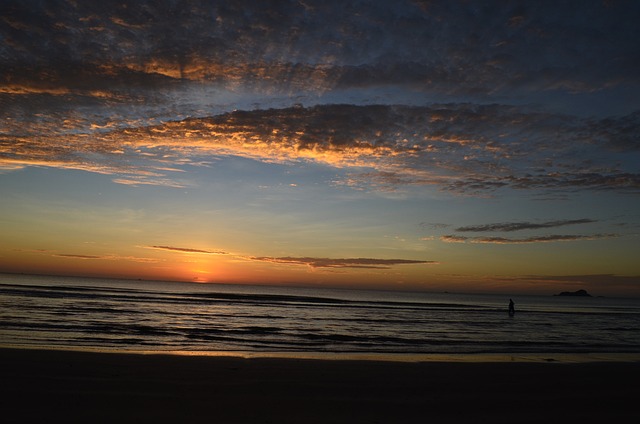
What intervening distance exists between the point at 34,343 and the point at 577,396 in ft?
68.2

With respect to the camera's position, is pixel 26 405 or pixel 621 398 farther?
pixel 621 398

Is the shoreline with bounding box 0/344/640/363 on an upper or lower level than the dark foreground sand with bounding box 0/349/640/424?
lower

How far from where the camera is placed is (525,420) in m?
9.62

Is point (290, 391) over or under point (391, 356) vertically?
over

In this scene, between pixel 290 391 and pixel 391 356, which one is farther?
pixel 391 356

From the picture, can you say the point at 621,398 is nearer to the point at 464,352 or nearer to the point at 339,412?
the point at 339,412

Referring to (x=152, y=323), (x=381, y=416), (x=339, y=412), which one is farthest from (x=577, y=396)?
(x=152, y=323)

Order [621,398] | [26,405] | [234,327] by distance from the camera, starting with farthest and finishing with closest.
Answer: [234,327] < [621,398] < [26,405]

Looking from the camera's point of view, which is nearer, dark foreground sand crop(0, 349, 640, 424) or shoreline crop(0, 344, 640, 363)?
dark foreground sand crop(0, 349, 640, 424)

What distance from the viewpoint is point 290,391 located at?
452 inches

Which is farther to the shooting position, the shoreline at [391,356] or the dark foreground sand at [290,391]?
the shoreline at [391,356]

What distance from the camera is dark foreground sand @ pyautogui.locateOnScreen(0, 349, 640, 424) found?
30.2 feet

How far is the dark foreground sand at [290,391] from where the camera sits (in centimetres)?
921

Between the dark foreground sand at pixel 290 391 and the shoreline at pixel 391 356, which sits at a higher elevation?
the dark foreground sand at pixel 290 391
